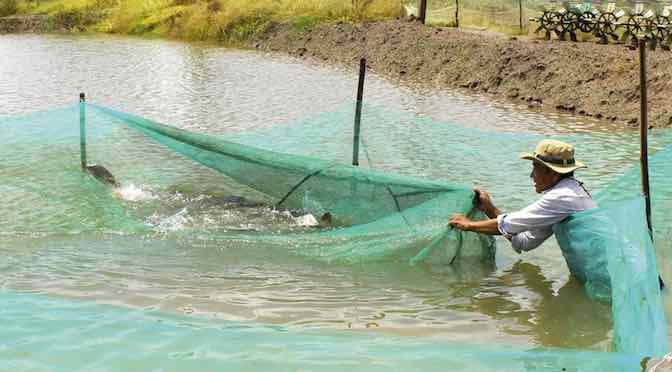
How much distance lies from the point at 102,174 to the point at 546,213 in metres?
3.93

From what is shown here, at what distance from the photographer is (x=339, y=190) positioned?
572cm

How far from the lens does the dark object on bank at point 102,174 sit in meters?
6.78

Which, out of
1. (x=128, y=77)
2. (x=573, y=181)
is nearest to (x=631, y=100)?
(x=573, y=181)

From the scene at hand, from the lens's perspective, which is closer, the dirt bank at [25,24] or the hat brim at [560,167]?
the hat brim at [560,167]

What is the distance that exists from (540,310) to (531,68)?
9.48 metres

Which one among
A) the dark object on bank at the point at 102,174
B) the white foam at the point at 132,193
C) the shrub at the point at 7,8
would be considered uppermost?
the shrub at the point at 7,8

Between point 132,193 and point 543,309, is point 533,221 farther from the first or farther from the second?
point 132,193

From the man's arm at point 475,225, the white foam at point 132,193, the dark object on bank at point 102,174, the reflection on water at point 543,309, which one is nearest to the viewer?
the reflection on water at point 543,309

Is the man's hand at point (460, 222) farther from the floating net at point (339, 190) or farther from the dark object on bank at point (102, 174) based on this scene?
the dark object on bank at point (102, 174)

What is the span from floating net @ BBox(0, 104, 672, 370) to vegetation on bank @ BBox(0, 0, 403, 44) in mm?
12699

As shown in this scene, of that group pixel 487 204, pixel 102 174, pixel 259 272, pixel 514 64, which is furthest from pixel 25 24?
pixel 487 204

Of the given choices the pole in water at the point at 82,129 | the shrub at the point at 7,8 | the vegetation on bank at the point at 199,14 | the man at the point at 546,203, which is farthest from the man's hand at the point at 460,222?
the shrub at the point at 7,8

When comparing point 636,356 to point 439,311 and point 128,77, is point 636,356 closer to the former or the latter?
point 439,311

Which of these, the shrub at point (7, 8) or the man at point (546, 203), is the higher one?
the shrub at point (7, 8)
